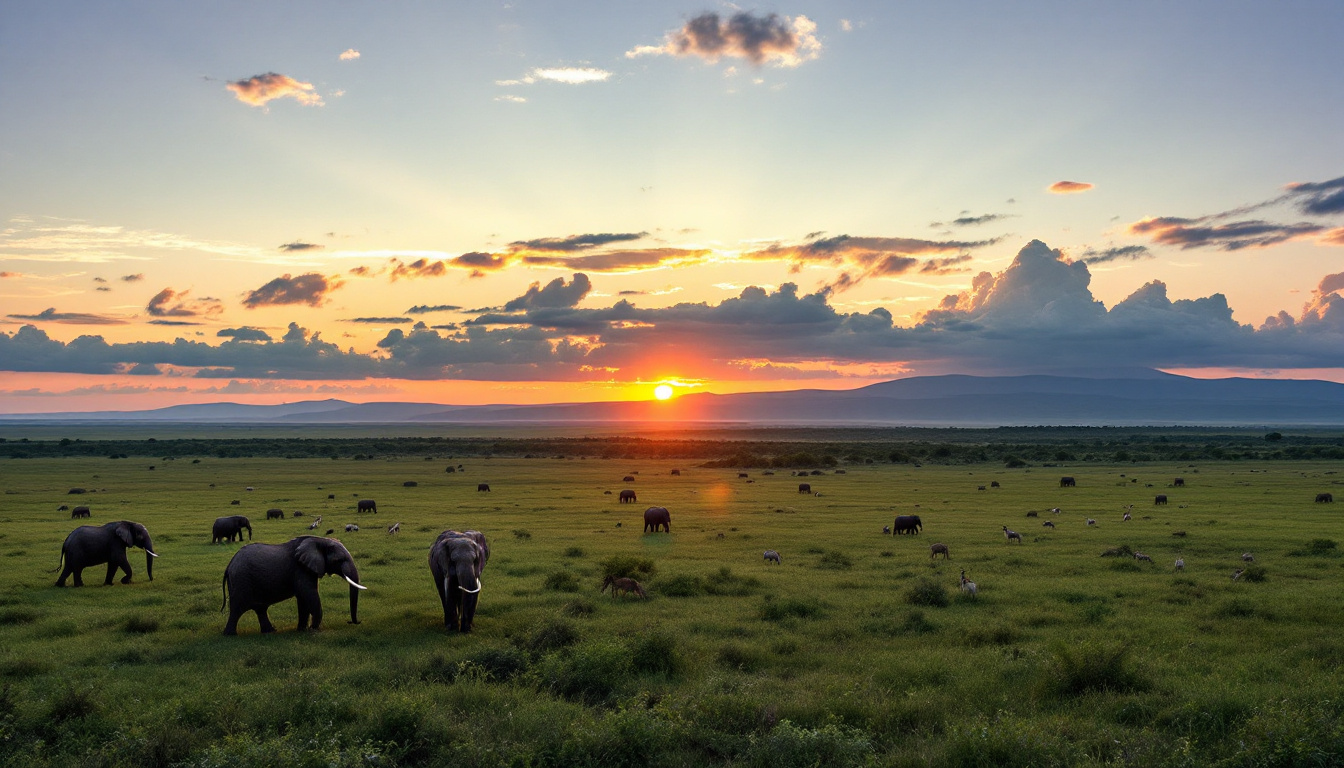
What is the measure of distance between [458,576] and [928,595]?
12.1 m

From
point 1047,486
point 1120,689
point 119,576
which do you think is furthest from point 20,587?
point 1047,486

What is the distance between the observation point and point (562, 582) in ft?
75.2

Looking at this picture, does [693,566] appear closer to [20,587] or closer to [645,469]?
[20,587]

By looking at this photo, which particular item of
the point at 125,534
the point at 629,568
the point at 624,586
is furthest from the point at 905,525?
the point at 125,534

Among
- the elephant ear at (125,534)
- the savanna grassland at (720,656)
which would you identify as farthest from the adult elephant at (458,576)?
the elephant ear at (125,534)

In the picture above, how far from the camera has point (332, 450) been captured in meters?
131

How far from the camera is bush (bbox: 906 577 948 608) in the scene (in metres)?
20.3

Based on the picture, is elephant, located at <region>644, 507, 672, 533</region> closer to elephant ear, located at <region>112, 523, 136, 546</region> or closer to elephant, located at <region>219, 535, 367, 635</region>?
elephant, located at <region>219, 535, 367, 635</region>

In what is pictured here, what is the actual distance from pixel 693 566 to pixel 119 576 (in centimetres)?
1933

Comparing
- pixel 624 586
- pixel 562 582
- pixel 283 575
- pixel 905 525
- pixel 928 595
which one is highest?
pixel 283 575

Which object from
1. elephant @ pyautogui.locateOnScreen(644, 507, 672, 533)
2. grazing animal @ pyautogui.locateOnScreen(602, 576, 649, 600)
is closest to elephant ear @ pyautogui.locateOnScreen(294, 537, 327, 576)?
grazing animal @ pyautogui.locateOnScreen(602, 576, 649, 600)

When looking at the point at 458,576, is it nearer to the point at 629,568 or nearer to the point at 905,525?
the point at 629,568

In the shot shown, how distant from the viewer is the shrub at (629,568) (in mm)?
23487

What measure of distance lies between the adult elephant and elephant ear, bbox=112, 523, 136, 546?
473 inches
